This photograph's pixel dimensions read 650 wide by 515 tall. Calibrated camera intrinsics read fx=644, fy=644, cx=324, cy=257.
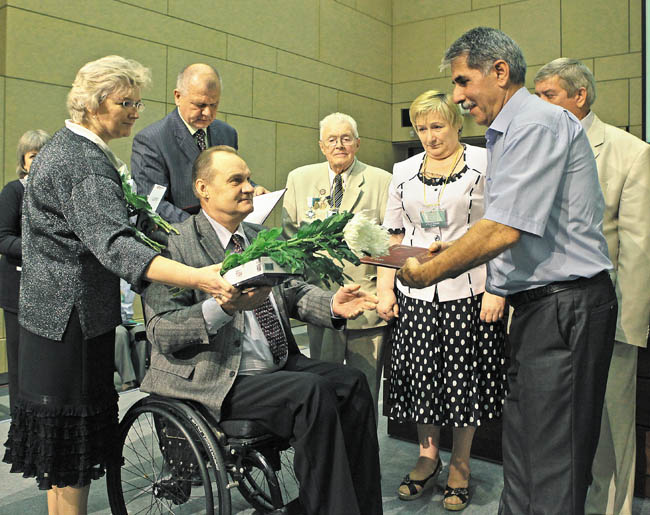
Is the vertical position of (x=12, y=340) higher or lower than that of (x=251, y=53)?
lower

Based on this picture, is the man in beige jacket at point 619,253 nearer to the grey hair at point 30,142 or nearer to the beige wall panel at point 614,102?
the grey hair at point 30,142

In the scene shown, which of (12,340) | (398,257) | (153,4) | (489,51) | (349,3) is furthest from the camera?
(349,3)

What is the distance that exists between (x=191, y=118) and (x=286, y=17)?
192 inches

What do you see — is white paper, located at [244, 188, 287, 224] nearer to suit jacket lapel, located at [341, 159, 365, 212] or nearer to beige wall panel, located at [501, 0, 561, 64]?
suit jacket lapel, located at [341, 159, 365, 212]

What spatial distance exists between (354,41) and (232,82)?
2.27 metres

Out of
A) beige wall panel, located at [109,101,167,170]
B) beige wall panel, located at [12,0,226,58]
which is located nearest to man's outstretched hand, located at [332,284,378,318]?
beige wall panel, located at [109,101,167,170]

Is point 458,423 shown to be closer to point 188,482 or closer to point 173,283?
point 188,482

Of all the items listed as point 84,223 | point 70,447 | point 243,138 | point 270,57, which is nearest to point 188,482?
point 70,447

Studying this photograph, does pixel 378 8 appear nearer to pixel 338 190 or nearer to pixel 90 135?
pixel 338 190

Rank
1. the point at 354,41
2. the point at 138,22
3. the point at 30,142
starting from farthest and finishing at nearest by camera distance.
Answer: the point at 354,41
the point at 138,22
the point at 30,142

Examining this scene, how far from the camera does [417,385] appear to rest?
275 centimetres

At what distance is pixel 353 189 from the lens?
3.12m

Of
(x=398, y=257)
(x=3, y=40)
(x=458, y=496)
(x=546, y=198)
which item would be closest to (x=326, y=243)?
(x=398, y=257)

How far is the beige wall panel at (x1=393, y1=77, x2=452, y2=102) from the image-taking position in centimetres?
843
